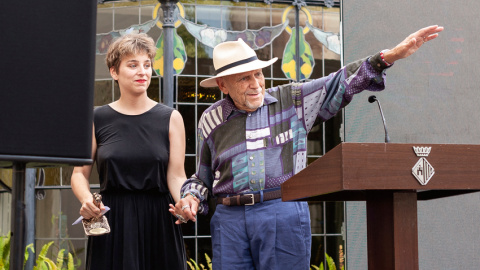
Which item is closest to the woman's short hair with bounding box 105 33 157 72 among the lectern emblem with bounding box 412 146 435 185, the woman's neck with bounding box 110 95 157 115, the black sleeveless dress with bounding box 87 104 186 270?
the woman's neck with bounding box 110 95 157 115

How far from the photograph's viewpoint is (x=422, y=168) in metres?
2.04

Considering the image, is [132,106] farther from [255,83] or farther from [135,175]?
[255,83]

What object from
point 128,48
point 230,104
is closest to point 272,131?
point 230,104

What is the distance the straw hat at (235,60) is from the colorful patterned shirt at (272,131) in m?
0.13

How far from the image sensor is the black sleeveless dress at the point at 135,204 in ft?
9.59

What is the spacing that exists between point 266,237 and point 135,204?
0.61m

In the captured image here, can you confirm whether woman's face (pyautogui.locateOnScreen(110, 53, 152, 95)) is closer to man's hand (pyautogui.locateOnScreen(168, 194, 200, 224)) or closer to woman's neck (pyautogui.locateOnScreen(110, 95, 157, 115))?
woman's neck (pyautogui.locateOnScreen(110, 95, 157, 115))

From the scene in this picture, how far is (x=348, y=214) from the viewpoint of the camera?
13.1 ft

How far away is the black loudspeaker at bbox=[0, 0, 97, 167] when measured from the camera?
148 cm

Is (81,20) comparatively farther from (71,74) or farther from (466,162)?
(466,162)

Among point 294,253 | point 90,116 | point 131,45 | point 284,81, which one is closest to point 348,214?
point 294,253

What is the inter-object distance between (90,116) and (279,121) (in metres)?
1.36

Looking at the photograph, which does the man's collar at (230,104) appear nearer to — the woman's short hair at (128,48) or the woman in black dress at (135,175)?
the woman in black dress at (135,175)

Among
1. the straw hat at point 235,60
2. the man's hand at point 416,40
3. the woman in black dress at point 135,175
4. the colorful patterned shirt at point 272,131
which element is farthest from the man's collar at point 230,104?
the man's hand at point 416,40
